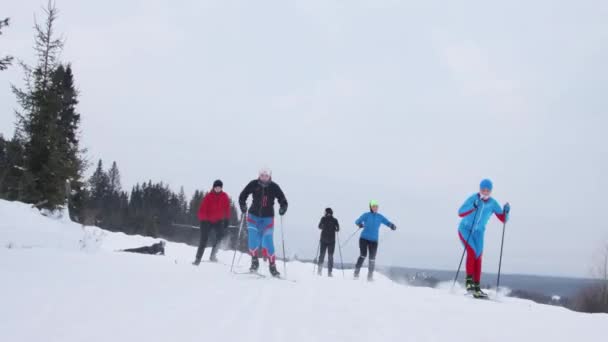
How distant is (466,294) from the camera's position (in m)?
8.24

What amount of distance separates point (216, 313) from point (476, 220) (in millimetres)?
5756

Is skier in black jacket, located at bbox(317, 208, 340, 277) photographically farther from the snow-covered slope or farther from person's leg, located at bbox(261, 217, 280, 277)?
the snow-covered slope

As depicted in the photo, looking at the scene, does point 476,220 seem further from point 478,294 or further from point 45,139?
point 45,139

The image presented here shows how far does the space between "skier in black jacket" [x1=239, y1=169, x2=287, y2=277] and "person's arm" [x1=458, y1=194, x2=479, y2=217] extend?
3338 mm

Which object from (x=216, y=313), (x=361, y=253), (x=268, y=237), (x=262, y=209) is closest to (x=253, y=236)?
(x=268, y=237)

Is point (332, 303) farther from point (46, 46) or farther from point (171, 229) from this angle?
point (171, 229)

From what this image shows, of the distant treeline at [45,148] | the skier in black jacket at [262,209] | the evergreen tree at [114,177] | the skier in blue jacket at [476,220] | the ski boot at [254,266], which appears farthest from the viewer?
the evergreen tree at [114,177]

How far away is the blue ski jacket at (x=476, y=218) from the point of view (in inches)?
335

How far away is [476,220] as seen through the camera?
28.1 feet

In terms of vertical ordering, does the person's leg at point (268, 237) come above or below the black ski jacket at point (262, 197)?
below

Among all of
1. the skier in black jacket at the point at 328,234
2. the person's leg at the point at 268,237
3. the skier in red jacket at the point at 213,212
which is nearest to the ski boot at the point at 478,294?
the person's leg at the point at 268,237

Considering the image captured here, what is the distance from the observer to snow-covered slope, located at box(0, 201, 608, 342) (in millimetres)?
3527

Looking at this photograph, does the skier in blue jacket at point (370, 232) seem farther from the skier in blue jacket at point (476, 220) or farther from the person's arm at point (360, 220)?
the skier in blue jacket at point (476, 220)

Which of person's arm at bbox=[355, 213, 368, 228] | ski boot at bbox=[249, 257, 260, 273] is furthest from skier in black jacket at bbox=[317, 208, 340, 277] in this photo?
ski boot at bbox=[249, 257, 260, 273]
